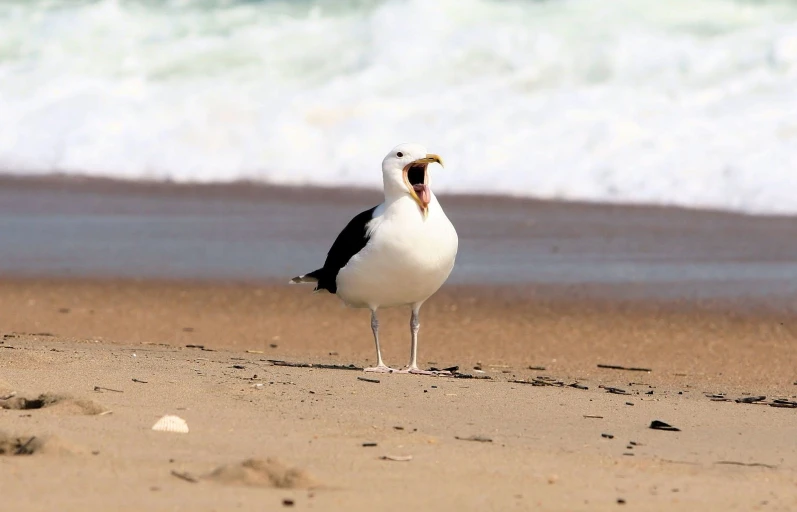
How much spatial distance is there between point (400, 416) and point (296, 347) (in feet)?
10.4

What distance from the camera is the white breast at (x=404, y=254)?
6879 mm

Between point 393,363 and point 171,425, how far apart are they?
3.25 meters

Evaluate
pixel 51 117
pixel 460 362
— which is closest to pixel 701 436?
pixel 460 362

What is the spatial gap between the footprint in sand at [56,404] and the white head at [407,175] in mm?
2419

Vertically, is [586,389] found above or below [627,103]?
below

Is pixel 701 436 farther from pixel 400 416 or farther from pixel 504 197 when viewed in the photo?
pixel 504 197

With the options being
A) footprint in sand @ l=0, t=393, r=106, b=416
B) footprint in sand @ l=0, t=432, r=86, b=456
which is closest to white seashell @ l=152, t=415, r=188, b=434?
footprint in sand @ l=0, t=393, r=106, b=416

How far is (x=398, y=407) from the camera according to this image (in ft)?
18.3

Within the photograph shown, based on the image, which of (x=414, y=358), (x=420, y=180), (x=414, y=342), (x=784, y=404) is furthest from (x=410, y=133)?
(x=784, y=404)

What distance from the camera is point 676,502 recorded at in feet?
13.2

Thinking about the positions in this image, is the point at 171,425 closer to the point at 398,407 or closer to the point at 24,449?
the point at 24,449

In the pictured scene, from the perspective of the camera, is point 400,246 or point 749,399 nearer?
point 749,399

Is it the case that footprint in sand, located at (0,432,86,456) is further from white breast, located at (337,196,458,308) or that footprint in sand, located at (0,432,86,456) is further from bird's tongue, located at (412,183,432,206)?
bird's tongue, located at (412,183,432,206)

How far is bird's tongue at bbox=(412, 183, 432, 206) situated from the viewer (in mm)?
6977
